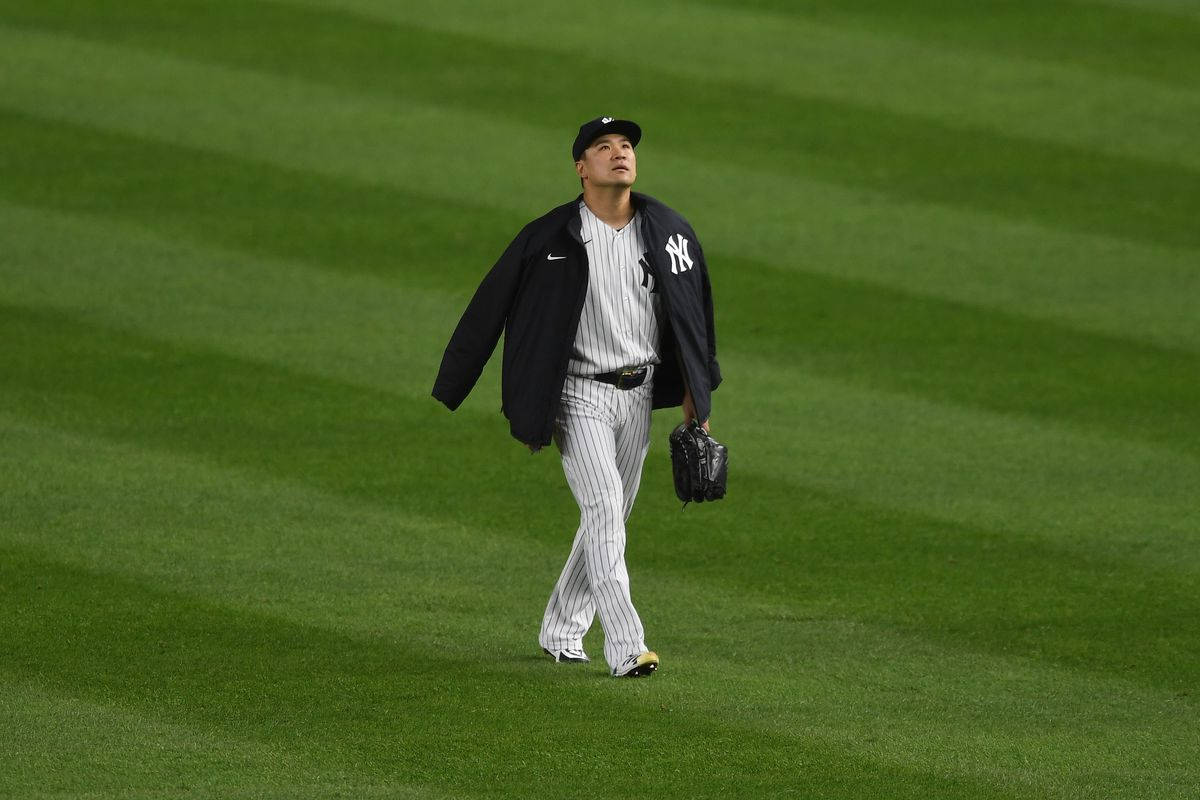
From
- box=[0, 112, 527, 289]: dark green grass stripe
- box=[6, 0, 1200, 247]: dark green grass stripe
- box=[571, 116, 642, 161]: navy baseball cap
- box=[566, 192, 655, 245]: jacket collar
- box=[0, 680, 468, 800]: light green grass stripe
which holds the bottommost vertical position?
box=[0, 680, 468, 800]: light green grass stripe

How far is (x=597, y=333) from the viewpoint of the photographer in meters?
6.30

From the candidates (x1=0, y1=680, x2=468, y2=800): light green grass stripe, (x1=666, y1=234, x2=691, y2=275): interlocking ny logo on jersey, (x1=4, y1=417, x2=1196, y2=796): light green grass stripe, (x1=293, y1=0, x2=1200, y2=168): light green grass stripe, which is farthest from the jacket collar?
(x1=293, y1=0, x2=1200, y2=168): light green grass stripe

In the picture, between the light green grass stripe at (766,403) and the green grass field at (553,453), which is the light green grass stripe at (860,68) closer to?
the green grass field at (553,453)

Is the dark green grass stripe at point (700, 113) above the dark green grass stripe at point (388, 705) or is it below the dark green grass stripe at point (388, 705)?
above

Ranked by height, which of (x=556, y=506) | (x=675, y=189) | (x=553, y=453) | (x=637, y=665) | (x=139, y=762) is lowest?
(x=139, y=762)

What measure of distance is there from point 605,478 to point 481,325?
65cm

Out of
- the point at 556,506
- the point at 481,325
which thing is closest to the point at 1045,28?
the point at 556,506

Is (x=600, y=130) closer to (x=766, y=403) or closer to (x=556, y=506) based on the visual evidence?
(x=556, y=506)

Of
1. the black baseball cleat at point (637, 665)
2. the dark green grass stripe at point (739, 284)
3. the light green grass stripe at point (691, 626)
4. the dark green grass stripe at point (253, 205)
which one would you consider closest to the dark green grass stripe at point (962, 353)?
the dark green grass stripe at point (739, 284)

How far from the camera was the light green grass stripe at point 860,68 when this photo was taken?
43.7 ft

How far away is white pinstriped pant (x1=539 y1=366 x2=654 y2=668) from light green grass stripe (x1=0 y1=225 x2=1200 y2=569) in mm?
2210

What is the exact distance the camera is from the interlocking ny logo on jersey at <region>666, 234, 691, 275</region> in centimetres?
633

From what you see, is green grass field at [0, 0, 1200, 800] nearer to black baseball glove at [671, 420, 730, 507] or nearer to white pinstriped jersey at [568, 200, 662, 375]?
black baseball glove at [671, 420, 730, 507]

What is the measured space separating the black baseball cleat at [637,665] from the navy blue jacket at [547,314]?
2.51 feet
